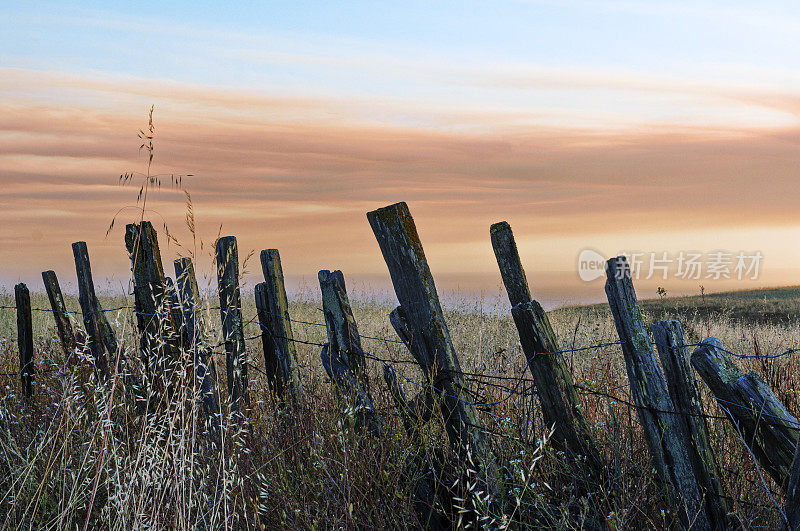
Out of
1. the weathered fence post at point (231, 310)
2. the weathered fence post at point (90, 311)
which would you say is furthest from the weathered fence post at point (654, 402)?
the weathered fence post at point (90, 311)

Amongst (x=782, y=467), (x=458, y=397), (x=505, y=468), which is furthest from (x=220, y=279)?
(x=782, y=467)

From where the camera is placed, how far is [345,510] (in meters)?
3.03

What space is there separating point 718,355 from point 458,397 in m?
1.31

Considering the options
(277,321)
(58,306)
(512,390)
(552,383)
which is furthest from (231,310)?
(58,306)

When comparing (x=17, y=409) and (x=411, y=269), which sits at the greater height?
(x=411, y=269)

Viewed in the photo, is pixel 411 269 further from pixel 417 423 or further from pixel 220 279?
pixel 220 279

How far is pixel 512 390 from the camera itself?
138 inches

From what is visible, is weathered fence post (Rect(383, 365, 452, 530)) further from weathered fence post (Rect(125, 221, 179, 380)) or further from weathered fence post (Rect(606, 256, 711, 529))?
weathered fence post (Rect(125, 221, 179, 380))

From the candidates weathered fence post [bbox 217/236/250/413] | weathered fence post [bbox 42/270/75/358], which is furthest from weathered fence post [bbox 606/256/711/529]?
weathered fence post [bbox 42/270/75/358]

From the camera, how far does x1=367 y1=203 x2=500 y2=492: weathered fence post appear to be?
355 cm

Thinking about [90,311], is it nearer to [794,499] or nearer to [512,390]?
[512,390]

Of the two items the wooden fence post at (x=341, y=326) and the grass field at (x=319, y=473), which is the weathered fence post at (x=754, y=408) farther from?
the wooden fence post at (x=341, y=326)

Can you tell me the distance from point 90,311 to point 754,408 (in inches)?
190

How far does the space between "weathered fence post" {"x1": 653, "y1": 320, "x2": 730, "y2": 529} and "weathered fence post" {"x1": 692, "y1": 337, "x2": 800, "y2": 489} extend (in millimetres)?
73
